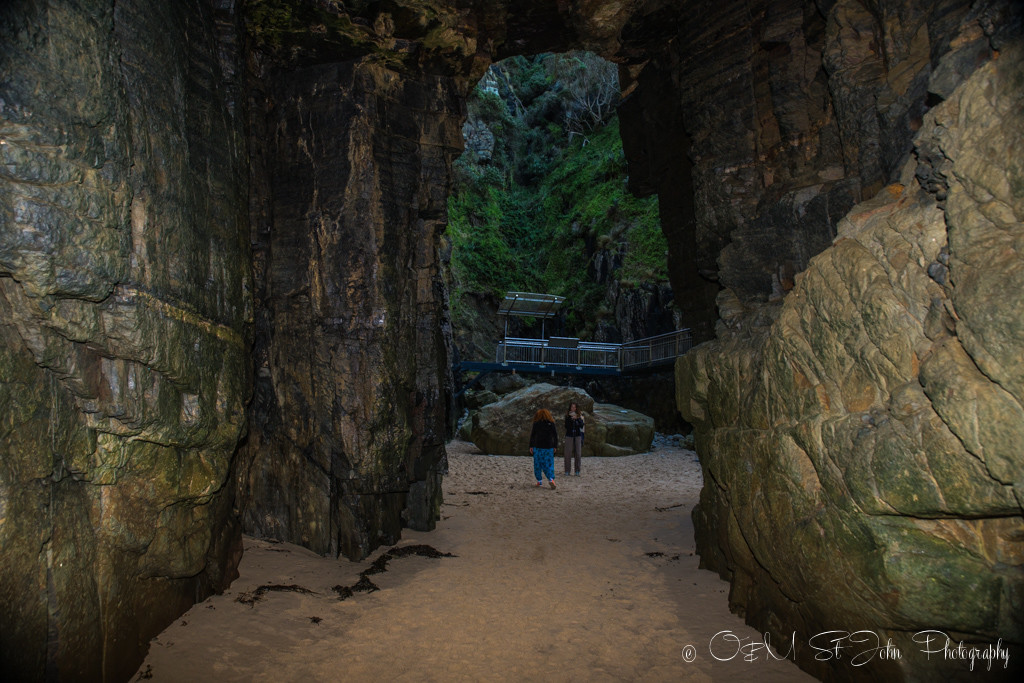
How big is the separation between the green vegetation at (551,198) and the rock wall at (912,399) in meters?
18.7

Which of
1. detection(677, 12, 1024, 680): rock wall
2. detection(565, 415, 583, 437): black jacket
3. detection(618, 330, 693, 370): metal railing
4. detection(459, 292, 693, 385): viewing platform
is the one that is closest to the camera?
detection(677, 12, 1024, 680): rock wall

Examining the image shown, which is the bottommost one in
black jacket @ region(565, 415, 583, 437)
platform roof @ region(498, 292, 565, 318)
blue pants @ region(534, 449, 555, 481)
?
blue pants @ region(534, 449, 555, 481)

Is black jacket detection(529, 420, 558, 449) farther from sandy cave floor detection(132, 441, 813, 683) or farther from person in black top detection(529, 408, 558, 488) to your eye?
sandy cave floor detection(132, 441, 813, 683)

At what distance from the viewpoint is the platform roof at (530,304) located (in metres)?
24.4

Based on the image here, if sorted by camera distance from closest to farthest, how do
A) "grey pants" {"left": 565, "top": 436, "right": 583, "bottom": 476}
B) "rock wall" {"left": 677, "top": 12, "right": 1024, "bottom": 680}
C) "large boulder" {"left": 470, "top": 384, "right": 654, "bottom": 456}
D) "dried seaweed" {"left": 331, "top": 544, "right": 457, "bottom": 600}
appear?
"rock wall" {"left": 677, "top": 12, "right": 1024, "bottom": 680} → "dried seaweed" {"left": 331, "top": 544, "right": 457, "bottom": 600} → "grey pants" {"left": 565, "top": 436, "right": 583, "bottom": 476} → "large boulder" {"left": 470, "top": 384, "right": 654, "bottom": 456}

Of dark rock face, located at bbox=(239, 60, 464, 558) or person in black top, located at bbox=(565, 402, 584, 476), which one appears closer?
dark rock face, located at bbox=(239, 60, 464, 558)

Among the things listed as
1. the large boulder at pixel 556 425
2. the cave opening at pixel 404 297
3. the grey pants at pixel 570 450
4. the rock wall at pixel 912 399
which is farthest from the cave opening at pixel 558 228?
the rock wall at pixel 912 399

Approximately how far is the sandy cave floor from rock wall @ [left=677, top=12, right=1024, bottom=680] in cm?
94

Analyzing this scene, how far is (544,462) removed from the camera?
38.4 ft

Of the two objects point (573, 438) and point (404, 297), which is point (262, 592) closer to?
point (404, 297)

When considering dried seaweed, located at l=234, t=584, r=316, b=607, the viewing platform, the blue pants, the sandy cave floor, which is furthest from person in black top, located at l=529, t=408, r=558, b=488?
the viewing platform

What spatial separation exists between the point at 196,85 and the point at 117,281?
2724mm

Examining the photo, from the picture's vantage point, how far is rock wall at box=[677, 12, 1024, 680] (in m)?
3.04

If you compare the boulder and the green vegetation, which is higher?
the green vegetation
